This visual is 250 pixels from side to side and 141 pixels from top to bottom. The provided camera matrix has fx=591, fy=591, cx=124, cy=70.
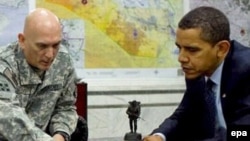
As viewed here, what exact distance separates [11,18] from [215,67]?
1.63 m

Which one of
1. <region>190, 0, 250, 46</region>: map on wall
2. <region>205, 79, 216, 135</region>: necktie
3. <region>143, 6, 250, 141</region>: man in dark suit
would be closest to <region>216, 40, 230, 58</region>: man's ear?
<region>143, 6, 250, 141</region>: man in dark suit

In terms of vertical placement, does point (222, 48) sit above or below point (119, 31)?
above

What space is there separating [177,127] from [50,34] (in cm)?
63

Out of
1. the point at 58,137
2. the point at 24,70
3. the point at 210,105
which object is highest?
the point at 24,70

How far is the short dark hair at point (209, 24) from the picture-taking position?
2.06 m

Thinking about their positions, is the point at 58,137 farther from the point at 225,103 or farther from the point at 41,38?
the point at 225,103

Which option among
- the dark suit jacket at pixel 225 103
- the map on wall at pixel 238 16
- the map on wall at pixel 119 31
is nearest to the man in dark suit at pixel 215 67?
the dark suit jacket at pixel 225 103

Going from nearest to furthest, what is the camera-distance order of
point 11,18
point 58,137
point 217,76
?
point 217,76 → point 58,137 → point 11,18

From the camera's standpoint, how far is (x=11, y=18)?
3.42m

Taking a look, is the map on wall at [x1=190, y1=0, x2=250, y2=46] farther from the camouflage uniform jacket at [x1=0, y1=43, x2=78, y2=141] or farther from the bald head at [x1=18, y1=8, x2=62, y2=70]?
the bald head at [x1=18, y1=8, x2=62, y2=70]

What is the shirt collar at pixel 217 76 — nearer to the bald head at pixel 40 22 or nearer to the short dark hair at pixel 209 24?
the short dark hair at pixel 209 24

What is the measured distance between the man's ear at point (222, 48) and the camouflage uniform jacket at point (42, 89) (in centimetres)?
74

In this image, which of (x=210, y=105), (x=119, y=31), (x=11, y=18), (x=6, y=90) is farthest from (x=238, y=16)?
(x=6, y=90)

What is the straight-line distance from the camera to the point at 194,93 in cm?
232
